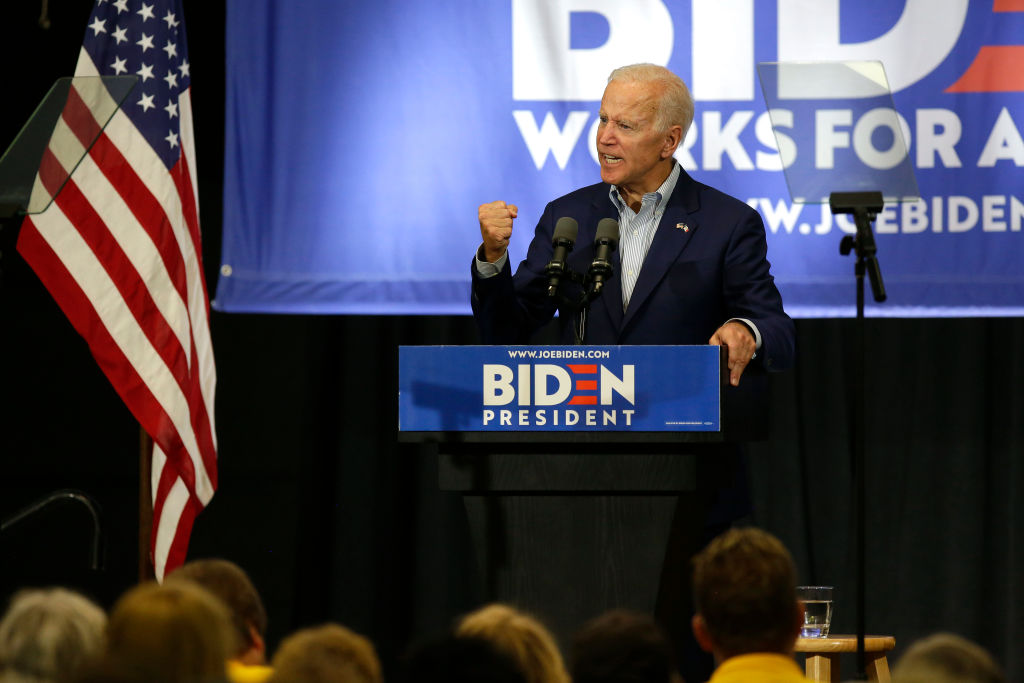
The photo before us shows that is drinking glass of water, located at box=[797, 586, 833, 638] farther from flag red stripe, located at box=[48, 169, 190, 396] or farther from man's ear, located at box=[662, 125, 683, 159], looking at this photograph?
flag red stripe, located at box=[48, 169, 190, 396]

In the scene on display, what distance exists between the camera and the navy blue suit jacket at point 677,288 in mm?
3182

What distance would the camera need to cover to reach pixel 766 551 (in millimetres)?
2033

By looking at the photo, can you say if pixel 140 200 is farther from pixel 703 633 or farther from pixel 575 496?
pixel 703 633

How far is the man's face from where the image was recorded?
3.39m

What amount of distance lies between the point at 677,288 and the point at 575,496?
79cm

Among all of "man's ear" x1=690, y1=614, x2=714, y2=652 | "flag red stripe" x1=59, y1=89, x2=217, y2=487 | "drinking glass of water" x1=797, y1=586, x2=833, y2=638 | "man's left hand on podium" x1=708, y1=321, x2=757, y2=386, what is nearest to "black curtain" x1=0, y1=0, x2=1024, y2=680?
"flag red stripe" x1=59, y1=89, x2=217, y2=487

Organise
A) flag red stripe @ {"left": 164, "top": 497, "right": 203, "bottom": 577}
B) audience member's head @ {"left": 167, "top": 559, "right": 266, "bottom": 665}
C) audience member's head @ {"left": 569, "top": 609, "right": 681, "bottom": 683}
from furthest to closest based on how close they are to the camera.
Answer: flag red stripe @ {"left": 164, "top": 497, "right": 203, "bottom": 577} < audience member's head @ {"left": 167, "top": 559, "right": 266, "bottom": 665} < audience member's head @ {"left": 569, "top": 609, "right": 681, "bottom": 683}

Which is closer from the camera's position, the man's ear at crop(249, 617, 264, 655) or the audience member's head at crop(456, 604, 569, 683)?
the audience member's head at crop(456, 604, 569, 683)

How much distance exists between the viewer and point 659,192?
11.3ft

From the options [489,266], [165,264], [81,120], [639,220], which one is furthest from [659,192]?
[165,264]

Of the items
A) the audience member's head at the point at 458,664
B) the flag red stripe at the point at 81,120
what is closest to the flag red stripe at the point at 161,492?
the flag red stripe at the point at 81,120

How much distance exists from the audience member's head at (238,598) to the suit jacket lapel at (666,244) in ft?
4.41

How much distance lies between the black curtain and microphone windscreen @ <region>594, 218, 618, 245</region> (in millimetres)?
2382

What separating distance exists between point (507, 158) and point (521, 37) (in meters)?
0.45
